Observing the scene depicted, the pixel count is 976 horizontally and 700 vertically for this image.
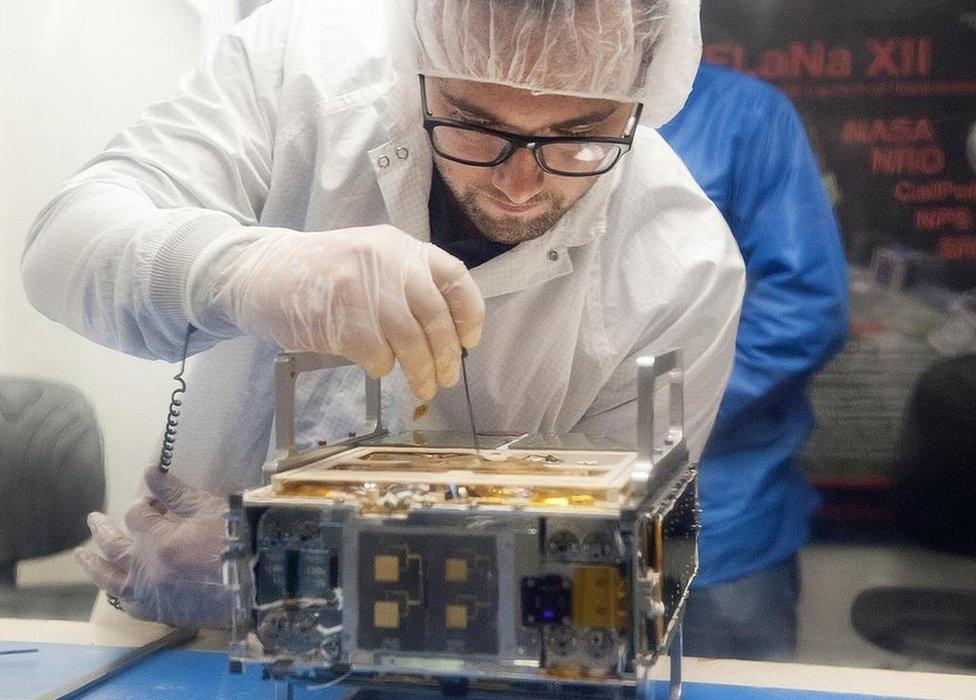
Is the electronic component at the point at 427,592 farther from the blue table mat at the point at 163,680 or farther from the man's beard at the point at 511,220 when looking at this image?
the man's beard at the point at 511,220

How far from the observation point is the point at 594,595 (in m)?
1.02

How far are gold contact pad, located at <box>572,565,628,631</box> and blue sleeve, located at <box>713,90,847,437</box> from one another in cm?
99

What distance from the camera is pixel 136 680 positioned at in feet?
4.49

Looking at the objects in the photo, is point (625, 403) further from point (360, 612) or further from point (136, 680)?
point (136, 680)

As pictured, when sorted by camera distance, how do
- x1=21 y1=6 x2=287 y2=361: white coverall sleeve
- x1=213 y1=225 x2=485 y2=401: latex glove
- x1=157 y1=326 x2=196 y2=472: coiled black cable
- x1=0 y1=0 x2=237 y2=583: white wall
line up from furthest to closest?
x1=0 y1=0 x2=237 y2=583: white wall, x1=157 y1=326 x2=196 y2=472: coiled black cable, x1=21 y1=6 x2=287 y2=361: white coverall sleeve, x1=213 y1=225 x2=485 y2=401: latex glove

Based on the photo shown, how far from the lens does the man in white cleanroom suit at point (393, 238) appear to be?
1230 millimetres

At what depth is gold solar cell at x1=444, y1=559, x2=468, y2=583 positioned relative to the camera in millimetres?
1046

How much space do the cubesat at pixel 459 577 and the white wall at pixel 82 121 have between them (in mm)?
884

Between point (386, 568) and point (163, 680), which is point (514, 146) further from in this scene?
point (163, 680)

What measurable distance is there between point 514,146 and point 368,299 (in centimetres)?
34

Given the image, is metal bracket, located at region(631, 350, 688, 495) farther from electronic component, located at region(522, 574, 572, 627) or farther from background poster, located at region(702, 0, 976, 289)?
background poster, located at region(702, 0, 976, 289)

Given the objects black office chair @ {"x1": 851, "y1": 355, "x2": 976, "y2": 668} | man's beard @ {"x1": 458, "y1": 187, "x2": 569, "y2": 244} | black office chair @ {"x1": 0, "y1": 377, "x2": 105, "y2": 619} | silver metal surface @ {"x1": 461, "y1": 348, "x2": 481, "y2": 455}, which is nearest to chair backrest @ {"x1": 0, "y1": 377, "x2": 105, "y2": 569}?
black office chair @ {"x1": 0, "y1": 377, "x2": 105, "y2": 619}

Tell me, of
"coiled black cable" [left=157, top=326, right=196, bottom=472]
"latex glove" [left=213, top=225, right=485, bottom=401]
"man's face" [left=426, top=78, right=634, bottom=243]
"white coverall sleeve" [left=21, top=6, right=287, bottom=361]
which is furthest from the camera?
"coiled black cable" [left=157, top=326, right=196, bottom=472]

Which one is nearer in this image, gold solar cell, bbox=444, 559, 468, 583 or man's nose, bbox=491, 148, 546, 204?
gold solar cell, bbox=444, 559, 468, 583
